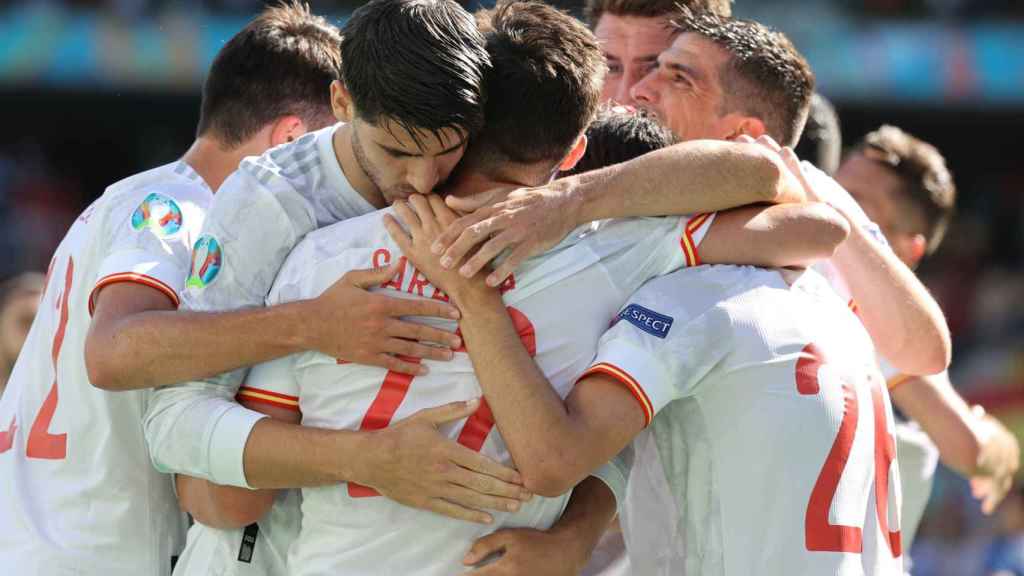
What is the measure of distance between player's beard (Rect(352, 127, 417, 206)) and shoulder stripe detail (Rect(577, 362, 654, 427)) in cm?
51

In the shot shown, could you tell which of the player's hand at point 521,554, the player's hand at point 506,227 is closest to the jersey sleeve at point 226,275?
the player's hand at point 506,227

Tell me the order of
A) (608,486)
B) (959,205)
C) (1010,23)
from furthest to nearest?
1. (959,205)
2. (1010,23)
3. (608,486)

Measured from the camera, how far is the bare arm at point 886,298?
3322 mm

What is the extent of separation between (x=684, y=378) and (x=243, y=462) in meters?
0.88

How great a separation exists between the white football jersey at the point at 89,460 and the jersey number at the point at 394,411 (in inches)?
31.4

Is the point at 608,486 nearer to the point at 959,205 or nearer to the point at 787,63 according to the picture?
the point at 787,63

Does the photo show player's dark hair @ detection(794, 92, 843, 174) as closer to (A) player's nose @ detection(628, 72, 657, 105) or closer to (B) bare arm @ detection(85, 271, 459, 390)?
(A) player's nose @ detection(628, 72, 657, 105)

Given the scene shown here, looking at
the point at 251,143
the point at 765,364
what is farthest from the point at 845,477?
the point at 251,143

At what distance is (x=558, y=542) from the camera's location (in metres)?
2.75

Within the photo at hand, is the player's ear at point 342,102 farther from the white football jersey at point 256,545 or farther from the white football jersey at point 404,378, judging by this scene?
the white football jersey at point 256,545

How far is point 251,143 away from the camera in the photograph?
3.46 m

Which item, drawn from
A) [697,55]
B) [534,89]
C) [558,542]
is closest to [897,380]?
[697,55]

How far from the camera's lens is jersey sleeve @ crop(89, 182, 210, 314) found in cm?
295

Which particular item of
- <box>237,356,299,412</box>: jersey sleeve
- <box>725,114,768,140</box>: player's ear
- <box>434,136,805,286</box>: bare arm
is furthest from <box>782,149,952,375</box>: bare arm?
<box>237,356,299,412</box>: jersey sleeve
